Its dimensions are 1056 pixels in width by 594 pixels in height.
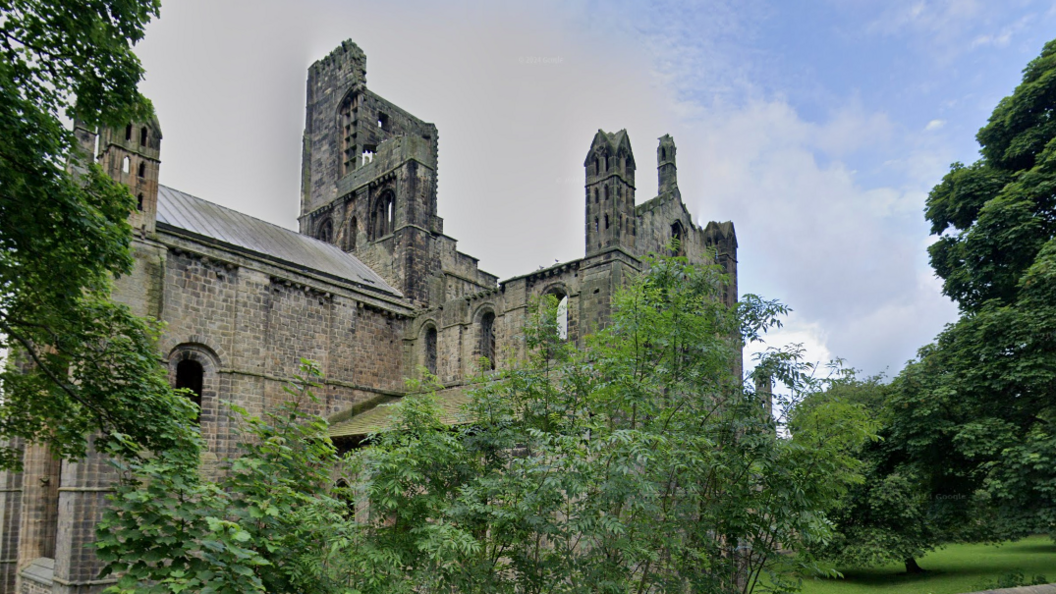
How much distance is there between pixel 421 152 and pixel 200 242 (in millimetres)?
11190

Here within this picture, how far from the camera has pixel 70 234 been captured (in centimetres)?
857

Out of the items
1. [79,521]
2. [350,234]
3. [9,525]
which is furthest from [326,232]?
[79,521]

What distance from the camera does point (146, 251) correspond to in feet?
59.8

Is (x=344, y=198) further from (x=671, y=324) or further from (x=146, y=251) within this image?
(x=671, y=324)

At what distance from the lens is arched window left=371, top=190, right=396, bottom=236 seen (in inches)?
1157

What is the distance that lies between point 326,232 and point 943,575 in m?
28.9

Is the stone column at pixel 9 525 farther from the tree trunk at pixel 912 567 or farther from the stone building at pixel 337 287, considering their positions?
the tree trunk at pixel 912 567

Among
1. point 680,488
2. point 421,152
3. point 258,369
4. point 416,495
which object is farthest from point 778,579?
point 421,152

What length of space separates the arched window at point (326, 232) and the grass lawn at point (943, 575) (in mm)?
24440

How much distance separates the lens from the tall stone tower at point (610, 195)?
2064 centimetres

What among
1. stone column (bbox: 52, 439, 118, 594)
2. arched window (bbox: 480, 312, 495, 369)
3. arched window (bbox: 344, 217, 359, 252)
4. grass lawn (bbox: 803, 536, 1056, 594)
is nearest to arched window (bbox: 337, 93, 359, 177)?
arched window (bbox: 344, 217, 359, 252)

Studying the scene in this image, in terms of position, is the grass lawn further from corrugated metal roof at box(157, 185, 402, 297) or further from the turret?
corrugated metal roof at box(157, 185, 402, 297)

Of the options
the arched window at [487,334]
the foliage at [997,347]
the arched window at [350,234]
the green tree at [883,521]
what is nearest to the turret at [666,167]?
the arched window at [487,334]

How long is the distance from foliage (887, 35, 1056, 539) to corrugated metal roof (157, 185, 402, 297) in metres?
18.9
